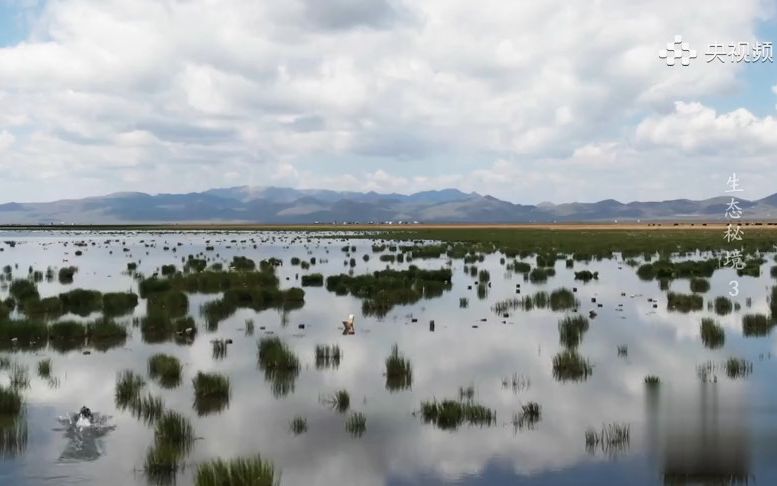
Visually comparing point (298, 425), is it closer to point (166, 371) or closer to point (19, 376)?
point (166, 371)

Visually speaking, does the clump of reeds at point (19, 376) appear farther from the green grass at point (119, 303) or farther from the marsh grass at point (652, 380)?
the marsh grass at point (652, 380)

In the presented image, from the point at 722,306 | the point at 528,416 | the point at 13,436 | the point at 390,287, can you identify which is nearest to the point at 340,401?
the point at 528,416

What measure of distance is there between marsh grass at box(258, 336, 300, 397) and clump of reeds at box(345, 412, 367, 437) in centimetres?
255

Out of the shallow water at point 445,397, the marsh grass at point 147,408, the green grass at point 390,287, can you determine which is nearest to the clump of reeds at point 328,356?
the shallow water at point 445,397

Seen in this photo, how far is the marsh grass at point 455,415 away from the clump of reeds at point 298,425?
2361 mm

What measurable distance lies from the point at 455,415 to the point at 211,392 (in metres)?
5.54

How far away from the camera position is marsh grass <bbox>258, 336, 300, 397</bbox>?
52.9 ft

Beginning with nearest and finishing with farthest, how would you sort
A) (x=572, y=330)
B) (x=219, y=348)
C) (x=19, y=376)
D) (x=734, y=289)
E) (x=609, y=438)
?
(x=609, y=438)
(x=19, y=376)
(x=219, y=348)
(x=572, y=330)
(x=734, y=289)

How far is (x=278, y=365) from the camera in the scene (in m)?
17.7

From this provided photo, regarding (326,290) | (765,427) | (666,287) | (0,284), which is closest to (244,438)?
(765,427)

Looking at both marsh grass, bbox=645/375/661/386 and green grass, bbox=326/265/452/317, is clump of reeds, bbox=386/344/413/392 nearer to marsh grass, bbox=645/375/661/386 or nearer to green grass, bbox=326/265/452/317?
marsh grass, bbox=645/375/661/386

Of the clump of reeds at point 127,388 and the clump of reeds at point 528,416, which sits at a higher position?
the clump of reeds at point 127,388

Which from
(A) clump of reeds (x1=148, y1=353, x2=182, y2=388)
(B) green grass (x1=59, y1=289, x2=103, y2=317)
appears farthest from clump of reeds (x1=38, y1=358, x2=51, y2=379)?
(B) green grass (x1=59, y1=289, x2=103, y2=317)

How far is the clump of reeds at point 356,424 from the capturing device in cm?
1280
